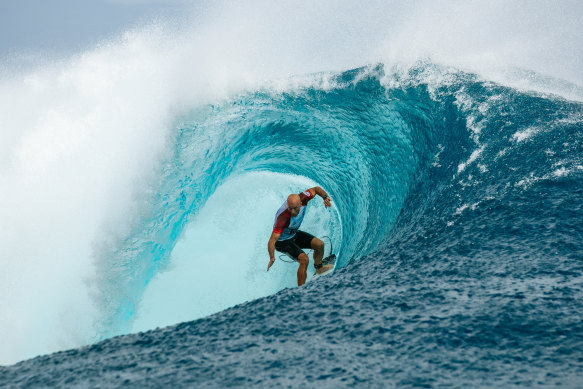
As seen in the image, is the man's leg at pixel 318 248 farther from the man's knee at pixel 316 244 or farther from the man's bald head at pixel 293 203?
the man's bald head at pixel 293 203

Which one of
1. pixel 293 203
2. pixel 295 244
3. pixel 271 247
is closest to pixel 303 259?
pixel 295 244

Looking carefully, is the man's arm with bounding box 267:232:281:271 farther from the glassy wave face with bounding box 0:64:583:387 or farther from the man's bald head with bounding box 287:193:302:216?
the glassy wave face with bounding box 0:64:583:387

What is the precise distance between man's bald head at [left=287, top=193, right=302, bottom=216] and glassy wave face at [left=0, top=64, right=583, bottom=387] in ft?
2.64

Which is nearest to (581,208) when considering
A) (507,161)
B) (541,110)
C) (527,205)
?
(527,205)

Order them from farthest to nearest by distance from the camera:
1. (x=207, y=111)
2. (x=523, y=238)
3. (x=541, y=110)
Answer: (x=207, y=111) → (x=541, y=110) → (x=523, y=238)

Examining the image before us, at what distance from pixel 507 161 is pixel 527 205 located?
0.72 meters

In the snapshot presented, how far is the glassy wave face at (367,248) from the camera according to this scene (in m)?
2.20

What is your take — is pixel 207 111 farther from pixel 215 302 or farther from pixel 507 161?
pixel 507 161

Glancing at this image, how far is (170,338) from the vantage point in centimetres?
254

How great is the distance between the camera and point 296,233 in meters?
5.69

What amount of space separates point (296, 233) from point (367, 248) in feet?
3.61

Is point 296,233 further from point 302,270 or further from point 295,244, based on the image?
point 302,270

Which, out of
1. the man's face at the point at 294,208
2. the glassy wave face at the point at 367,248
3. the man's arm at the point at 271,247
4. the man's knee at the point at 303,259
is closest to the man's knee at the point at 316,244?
the man's knee at the point at 303,259

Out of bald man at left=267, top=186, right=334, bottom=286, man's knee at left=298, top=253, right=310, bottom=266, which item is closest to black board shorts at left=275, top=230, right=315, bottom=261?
bald man at left=267, top=186, right=334, bottom=286
